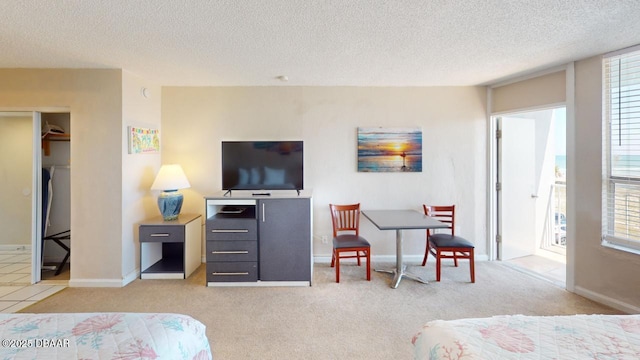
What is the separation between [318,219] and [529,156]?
3.19 meters

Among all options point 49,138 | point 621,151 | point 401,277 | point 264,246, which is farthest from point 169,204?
point 621,151

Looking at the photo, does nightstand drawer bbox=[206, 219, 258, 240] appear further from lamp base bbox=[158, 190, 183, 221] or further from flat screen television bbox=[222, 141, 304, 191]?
lamp base bbox=[158, 190, 183, 221]

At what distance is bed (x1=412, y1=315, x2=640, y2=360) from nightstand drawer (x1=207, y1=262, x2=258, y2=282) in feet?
6.93

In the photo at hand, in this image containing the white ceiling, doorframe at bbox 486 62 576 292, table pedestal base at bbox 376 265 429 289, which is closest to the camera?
the white ceiling

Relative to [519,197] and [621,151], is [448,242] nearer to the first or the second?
[519,197]

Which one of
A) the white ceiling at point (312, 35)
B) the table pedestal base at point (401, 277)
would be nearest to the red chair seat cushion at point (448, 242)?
the table pedestal base at point (401, 277)

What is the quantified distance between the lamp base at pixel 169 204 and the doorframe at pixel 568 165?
426cm

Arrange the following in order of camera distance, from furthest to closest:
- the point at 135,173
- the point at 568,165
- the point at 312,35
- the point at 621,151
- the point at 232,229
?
the point at 135,173 < the point at 232,229 < the point at 568,165 < the point at 621,151 < the point at 312,35

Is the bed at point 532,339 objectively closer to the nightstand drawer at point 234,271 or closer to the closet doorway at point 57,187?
the nightstand drawer at point 234,271

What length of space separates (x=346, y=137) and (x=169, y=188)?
2.39 meters

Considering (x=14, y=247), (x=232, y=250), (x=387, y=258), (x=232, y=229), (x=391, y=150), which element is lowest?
(x=387, y=258)

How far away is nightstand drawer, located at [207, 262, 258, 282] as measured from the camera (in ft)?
9.80

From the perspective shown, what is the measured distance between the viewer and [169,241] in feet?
10.3

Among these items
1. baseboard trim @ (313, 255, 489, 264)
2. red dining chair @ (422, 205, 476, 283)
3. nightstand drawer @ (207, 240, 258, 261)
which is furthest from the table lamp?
red dining chair @ (422, 205, 476, 283)
